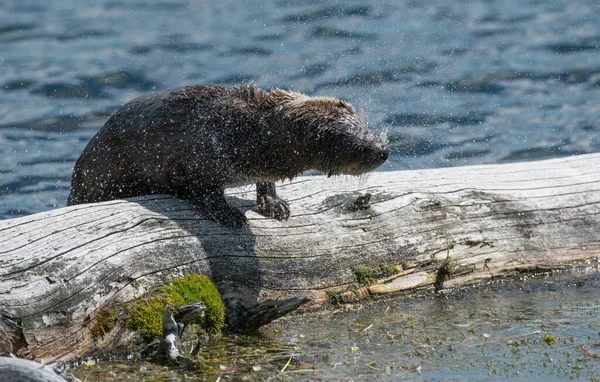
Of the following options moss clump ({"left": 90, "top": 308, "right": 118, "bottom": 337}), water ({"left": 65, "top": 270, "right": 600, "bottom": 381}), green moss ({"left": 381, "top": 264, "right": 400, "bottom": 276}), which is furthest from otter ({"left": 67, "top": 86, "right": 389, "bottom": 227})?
moss clump ({"left": 90, "top": 308, "right": 118, "bottom": 337})

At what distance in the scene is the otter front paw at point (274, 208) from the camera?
692 centimetres

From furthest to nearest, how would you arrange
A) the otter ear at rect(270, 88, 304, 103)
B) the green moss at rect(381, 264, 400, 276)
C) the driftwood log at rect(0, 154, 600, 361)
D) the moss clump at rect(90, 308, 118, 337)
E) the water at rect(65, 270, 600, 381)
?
the otter ear at rect(270, 88, 304, 103)
the green moss at rect(381, 264, 400, 276)
the moss clump at rect(90, 308, 118, 337)
the driftwood log at rect(0, 154, 600, 361)
the water at rect(65, 270, 600, 381)

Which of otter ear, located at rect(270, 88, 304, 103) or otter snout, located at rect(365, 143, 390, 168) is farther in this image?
otter ear, located at rect(270, 88, 304, 103)

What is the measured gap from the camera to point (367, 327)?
6.44m

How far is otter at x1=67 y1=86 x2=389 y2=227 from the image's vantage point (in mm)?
6875

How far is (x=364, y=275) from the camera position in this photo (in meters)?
7.01

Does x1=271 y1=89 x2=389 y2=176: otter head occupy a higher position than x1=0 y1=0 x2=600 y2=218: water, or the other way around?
x1=271 y1=89 x2=389 y2=176: otter head

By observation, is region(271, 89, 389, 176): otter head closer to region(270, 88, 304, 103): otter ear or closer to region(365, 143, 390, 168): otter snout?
region(365, 143, 390, 168): otter snout

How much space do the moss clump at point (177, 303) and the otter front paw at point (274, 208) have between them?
30.6 inches

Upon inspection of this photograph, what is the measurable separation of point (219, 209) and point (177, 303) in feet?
2.87

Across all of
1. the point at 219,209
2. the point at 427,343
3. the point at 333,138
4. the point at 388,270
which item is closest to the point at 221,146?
the point at 219,209

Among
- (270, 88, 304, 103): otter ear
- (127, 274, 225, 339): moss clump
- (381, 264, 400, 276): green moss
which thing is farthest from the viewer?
(270, 88, 304, 103): otter ear

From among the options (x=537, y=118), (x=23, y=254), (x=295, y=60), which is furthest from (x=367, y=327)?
(x=295, y=60)

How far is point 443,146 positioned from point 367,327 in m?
6.10
